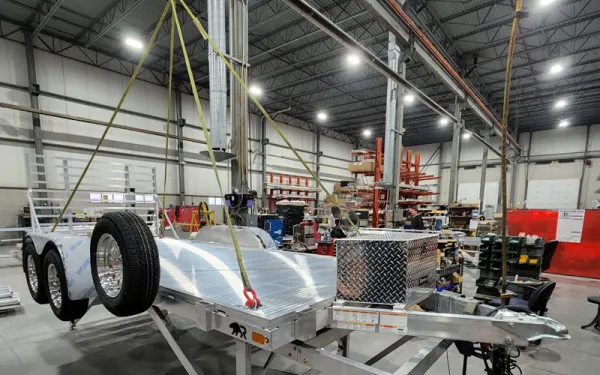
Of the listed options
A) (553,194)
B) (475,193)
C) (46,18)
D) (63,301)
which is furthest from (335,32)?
(553,194)

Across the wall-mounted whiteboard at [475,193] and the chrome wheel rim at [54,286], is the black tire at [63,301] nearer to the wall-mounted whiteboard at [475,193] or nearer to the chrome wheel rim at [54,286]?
the chrome wheel rim at [54,286]

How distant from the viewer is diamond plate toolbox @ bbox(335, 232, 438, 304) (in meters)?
1.44

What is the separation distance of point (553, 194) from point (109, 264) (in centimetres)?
2450

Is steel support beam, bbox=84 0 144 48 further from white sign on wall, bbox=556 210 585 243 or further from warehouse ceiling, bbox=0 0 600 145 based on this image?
white sign on wall, bbox=556 210 585 243

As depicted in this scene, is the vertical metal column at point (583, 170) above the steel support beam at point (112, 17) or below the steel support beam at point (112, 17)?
below

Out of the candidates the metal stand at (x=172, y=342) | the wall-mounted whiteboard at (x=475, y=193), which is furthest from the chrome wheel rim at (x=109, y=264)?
the wall-mounted whiteboard at (x=475, y=193)

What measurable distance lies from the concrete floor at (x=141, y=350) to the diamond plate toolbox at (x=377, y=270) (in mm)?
1966

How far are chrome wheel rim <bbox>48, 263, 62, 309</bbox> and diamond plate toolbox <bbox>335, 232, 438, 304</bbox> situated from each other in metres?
2.87

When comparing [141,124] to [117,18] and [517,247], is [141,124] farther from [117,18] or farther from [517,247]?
[517,247]

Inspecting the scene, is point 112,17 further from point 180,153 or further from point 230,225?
point 230,225

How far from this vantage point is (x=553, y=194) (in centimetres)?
1820

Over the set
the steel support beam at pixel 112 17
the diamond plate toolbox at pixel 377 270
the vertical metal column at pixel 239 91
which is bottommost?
the diamond plate toolbox at pixel 377 270

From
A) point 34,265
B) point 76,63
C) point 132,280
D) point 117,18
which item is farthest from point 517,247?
point 76,63

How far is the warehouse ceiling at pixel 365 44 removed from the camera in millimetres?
8805
